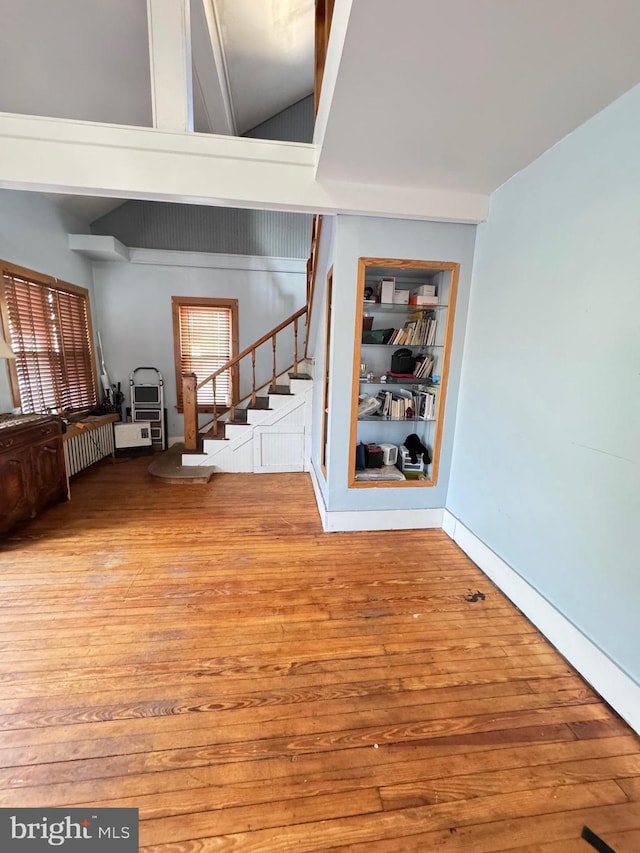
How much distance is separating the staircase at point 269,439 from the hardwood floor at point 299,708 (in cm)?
187

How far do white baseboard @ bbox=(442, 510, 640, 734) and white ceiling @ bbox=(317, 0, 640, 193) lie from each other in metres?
2.60

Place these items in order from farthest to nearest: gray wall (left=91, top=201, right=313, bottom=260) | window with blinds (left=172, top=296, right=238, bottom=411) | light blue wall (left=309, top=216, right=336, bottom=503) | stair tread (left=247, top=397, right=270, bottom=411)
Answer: window with blinds (left=172, top=296, right=238, bottom=411), gray wall (left=91, top=201, right=313, bottom=260), stair tread (left=247, top=397, right=270, bottom=411), light blue wall (left=309, top=216, right=336, bottom=503)

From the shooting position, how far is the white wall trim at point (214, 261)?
203 inches

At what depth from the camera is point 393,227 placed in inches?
105

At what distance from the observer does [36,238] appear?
386 cm

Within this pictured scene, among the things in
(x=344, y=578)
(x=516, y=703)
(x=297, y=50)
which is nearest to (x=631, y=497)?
(x=516, y=703)

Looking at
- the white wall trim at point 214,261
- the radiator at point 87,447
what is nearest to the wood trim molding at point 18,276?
the radiator at point 87,447

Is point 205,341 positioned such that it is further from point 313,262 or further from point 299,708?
point 299,708

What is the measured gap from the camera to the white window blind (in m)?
5.42

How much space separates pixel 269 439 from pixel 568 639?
11.2ft

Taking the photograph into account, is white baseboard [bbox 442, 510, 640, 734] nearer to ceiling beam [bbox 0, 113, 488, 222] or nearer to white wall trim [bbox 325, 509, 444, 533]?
white wall trim [bbox 325, 509, 444, 533]

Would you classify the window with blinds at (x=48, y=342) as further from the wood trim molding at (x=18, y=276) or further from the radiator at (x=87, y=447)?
the radiator at (x=87, y=447)

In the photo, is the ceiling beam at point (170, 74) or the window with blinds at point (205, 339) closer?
the ceiling beam at point (170, 74)

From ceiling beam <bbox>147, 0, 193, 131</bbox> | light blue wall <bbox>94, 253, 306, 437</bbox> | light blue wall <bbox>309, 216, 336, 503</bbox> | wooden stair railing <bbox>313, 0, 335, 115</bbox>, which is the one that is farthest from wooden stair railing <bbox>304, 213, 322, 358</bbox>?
ceiling beam <bbox>147, 0, 193, 131</bbox>
